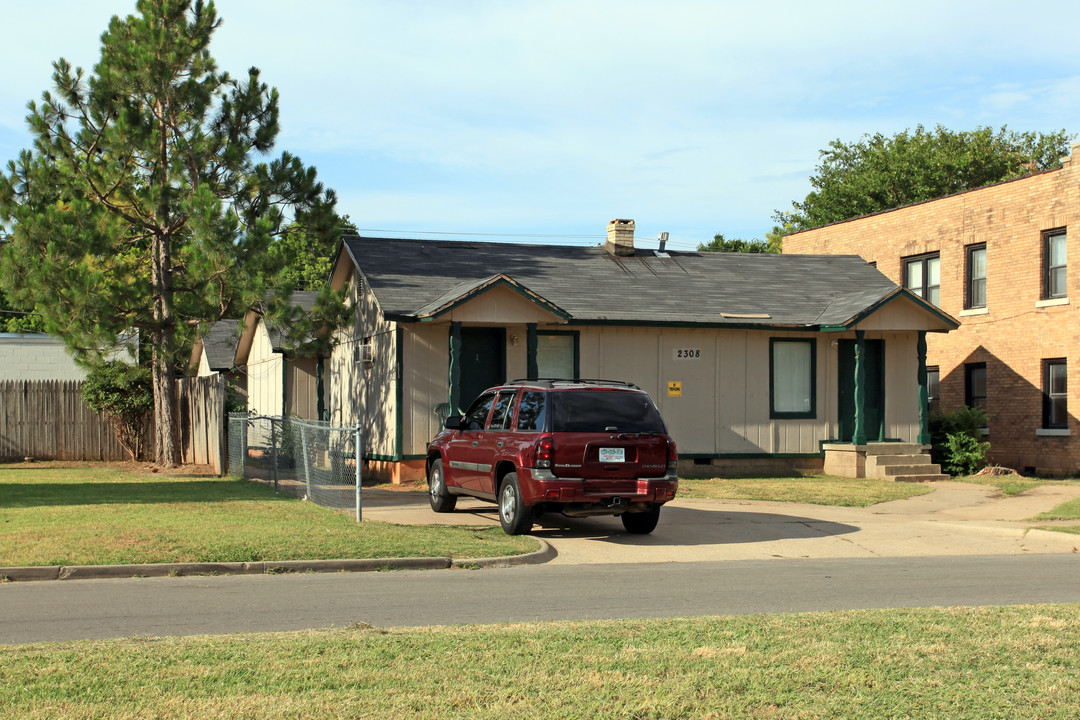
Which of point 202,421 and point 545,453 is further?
A: point 202,421

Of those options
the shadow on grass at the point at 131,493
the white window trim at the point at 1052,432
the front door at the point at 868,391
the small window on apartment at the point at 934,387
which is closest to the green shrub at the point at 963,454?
the front door at the point at 868,391

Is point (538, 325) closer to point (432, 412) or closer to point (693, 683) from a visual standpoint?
point (432, 412)

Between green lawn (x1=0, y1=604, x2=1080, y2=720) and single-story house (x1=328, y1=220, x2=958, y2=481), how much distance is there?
1315 cm

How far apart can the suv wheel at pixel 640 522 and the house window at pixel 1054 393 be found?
14.8 meters

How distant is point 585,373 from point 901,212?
40.3 feet

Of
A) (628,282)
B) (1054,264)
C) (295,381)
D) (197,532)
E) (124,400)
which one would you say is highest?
(1054,264)

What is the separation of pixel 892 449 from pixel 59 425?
1940 cm

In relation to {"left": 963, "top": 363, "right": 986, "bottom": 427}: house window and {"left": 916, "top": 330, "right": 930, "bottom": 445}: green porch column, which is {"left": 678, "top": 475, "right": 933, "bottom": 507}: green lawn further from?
{"left": 963, "top": 363, "right": 986, "bottom": 427}: house window

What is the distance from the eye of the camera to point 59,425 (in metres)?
26.6

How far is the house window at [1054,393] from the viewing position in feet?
82.5

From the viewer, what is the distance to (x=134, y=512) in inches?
574

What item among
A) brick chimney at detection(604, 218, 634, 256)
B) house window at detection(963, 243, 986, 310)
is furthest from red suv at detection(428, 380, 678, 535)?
house window at detection(963, 243, 986, 310)

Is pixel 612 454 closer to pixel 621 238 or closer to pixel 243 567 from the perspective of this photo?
pixel 243 567

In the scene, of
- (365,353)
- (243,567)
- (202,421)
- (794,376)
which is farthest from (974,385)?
(243,567)
